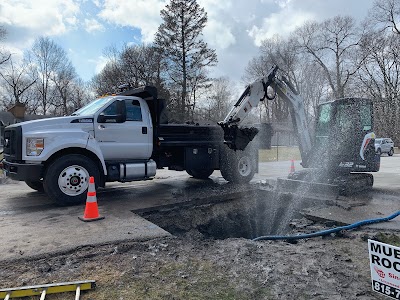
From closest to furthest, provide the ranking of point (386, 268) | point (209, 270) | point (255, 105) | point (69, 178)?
point (386, 268)
point (209, 270)
point (69, 178)
point (255, 105)

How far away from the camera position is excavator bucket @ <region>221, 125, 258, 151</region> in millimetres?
9516

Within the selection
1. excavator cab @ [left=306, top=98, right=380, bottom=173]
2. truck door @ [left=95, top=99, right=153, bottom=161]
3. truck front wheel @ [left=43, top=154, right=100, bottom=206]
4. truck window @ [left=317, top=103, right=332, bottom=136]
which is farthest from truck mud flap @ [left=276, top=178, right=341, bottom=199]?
truck front wheel @ [left=43, top=154, right=100, bottom=206]

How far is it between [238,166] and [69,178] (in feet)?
16.8

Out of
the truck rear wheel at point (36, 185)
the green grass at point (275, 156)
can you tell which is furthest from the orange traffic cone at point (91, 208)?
the green grass at point (275, 156)

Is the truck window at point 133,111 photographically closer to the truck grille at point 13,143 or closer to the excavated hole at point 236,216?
the truck grille at point 13,143

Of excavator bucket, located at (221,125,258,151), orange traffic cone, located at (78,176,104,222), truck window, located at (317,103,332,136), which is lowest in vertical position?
orange traffic cone, located at (78,176,104,222)

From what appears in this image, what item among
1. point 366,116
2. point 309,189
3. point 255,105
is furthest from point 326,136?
point 255,105

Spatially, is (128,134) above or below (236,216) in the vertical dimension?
above

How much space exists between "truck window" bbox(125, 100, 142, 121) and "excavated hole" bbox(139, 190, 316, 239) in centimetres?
254

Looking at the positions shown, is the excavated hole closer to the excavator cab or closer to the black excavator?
the black excavator

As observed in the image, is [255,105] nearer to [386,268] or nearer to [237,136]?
[237,136]

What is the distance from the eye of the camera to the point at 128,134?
827cm

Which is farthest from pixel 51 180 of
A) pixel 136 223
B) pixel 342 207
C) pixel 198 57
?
pixel 198 57

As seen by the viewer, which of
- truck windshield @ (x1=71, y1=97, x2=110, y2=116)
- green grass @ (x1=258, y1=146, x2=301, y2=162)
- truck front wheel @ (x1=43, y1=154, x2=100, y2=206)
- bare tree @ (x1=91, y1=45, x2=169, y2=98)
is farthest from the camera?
bare tree @ (x1=91, y1=45, x2=169, y2=98)
